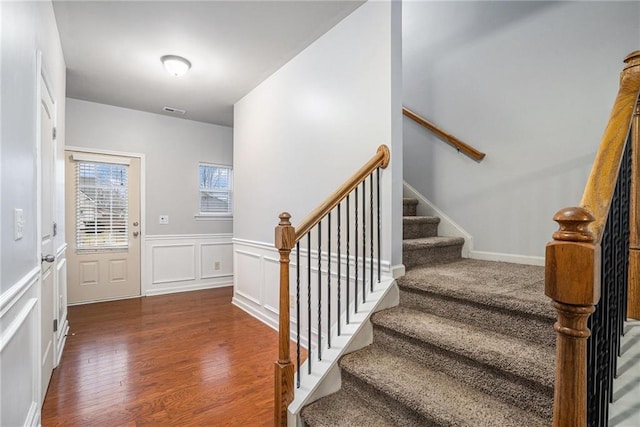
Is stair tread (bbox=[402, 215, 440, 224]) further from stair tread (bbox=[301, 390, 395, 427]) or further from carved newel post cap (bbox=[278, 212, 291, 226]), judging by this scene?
stair tread (bbox=[301, 390, 395, 427])

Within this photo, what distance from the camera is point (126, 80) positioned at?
3521 millimetres

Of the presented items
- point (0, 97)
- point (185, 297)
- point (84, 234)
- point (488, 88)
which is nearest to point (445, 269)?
point (488, 88)

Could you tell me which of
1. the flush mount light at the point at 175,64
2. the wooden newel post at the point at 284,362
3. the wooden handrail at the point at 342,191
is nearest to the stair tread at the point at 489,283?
the wooden handrail at the point at 342,191

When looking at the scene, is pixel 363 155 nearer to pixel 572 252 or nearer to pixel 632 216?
pixel 632 216

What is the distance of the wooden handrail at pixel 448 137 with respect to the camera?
2.76m

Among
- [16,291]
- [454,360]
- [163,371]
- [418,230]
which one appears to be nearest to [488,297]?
[454,360]

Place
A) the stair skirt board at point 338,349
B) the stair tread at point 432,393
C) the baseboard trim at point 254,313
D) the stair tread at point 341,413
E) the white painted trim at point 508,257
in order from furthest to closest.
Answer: the baseboard trim at point 254,313 → the white painted trim at point 508,257 → the stair skirt board at point 338,349 → the stair tread at point 341,413 → the stair tread at point 432,393

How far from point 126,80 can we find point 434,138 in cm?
334

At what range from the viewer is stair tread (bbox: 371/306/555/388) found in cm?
129

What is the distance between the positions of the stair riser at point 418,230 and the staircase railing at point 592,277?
1468 mm

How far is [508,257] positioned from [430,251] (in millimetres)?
673

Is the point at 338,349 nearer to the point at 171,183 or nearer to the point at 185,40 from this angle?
the point at 185,40

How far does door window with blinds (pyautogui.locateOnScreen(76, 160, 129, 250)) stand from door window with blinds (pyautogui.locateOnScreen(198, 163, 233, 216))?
1.06m

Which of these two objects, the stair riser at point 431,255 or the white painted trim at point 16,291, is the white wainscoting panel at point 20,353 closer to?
the white painted trim at point 16,291
